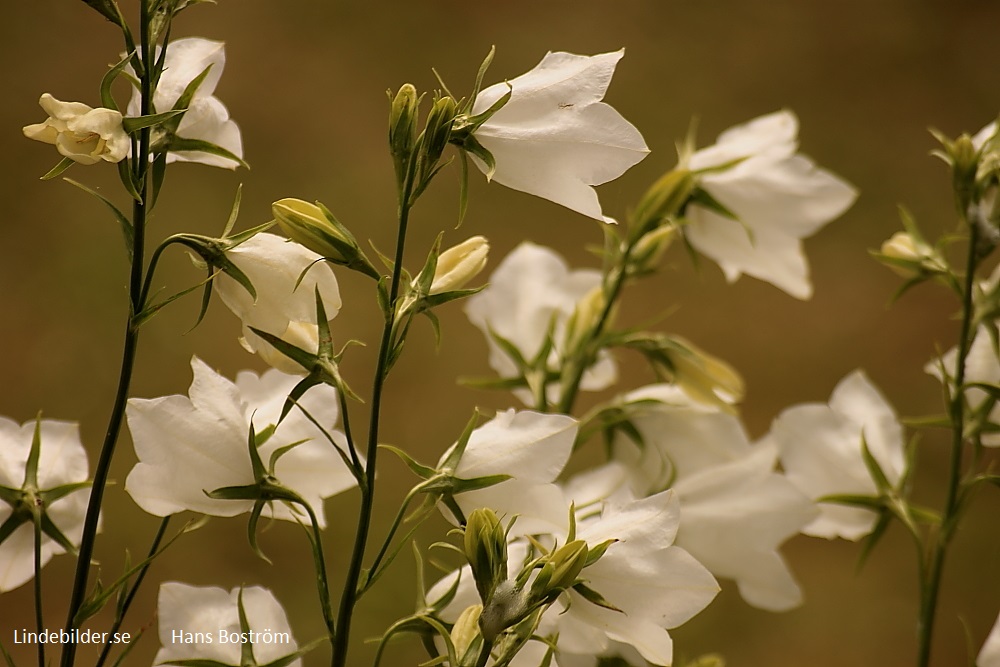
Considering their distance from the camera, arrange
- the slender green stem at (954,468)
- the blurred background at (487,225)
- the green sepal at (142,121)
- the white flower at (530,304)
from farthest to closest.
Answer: the blurred background at (487,225) → the white flower at (530,304) → the slender green stem at (954,468) → the green sepal at (142,121)

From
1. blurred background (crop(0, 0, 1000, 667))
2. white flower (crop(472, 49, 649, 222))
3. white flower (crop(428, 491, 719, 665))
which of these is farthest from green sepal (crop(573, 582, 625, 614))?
blurred background (crop(0, 0, 1000, 667))

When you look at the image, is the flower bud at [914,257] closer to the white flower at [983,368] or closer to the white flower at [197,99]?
the white flower at [983,368]

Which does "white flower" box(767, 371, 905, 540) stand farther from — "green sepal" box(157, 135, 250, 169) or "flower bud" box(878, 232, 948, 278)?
"green sepal" box(157, 135, 250, 169)

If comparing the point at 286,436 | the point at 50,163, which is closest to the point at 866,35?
the point at 50,163

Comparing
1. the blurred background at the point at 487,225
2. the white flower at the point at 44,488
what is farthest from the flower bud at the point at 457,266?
the blurred background at the point at 487,225

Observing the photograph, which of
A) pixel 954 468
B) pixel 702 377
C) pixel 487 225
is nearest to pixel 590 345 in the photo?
pixel 702 377

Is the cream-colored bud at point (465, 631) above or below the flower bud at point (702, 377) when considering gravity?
above

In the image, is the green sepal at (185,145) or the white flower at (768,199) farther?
the white flower at (768,199)

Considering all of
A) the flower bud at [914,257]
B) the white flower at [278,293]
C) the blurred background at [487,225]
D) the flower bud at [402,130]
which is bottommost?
the blurred background at [487,225]
